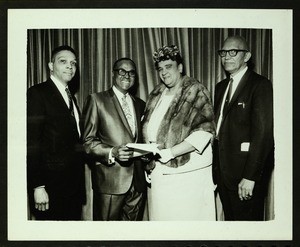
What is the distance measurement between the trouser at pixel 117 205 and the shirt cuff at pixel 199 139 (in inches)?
10.8

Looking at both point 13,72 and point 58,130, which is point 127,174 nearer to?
point 58,130

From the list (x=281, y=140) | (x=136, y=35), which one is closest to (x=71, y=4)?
(x=136, y=35)

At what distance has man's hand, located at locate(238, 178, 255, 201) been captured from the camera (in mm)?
1593

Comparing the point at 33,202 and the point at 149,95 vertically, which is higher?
the point at 149,95

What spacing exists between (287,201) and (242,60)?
57 cm

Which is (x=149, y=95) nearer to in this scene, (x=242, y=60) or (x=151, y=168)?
(x=151, y=168)

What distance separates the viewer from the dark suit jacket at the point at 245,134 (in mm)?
1592

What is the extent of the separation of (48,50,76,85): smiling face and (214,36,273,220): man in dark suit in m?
0.56

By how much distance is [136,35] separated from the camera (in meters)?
1.62

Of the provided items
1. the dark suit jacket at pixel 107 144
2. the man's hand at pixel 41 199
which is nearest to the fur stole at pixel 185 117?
the dark suit jacket at pixel 107 144

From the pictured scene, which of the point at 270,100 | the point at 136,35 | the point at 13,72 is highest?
the point at 136,35

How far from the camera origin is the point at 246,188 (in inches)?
62.7

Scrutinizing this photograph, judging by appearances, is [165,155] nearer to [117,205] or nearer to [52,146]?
[117,205]

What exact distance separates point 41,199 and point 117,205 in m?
0.29
